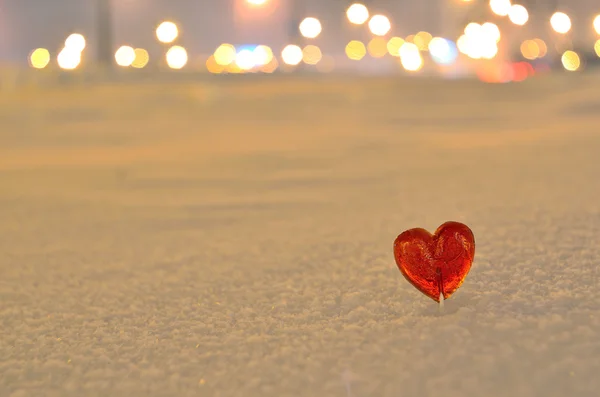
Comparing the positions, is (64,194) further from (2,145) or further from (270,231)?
(2,145)

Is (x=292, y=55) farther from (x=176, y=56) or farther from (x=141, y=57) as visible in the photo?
(x=141, y=57)

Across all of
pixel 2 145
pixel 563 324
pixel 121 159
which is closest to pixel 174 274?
pixel 563 324

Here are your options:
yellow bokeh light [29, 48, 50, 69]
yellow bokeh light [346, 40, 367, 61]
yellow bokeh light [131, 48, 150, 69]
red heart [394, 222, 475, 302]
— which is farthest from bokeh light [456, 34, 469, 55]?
red heart [394, 222, 475, 302]

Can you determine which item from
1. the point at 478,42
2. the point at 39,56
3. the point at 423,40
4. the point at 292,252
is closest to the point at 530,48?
the point at 478,42

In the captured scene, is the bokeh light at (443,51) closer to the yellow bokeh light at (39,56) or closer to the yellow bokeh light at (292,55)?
the yellow bokeh light at (292,55)

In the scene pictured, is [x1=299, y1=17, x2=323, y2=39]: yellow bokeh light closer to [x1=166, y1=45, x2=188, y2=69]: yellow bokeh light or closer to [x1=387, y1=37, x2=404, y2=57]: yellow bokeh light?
[x1=387, y1=37, x2=404, y2=57]: yellow bokeh light
